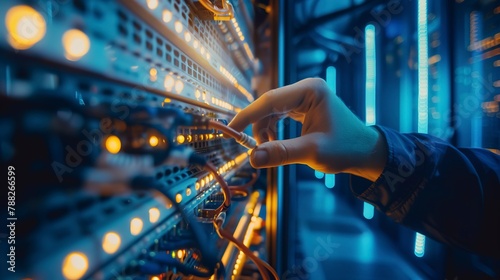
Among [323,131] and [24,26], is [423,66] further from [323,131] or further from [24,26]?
[24,26]

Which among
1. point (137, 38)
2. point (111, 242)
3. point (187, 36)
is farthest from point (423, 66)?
point (111, 242)

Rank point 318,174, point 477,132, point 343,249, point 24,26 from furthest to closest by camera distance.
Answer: point 318,174, point 343,249, point 477,132, point 24,26

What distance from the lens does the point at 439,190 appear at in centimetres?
75

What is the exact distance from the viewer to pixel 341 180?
259 cm

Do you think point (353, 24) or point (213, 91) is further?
point (353, 24)

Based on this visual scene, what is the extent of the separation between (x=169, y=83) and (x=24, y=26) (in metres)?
0.22

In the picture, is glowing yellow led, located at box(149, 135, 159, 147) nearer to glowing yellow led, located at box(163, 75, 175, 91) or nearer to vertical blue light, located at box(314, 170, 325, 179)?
glowing yellow led, located at box(163, 75, 175, 91)

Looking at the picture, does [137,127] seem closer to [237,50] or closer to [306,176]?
[237,50]

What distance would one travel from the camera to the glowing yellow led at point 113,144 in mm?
327

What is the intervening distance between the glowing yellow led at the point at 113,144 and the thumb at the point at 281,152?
0.94 ft

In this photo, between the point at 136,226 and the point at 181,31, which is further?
the point at 181,31

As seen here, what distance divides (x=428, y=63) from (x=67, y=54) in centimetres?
205

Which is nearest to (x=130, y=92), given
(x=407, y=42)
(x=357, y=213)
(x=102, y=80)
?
(x=102, y=80)

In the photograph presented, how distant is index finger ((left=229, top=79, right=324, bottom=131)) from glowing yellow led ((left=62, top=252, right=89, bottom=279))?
44cm
